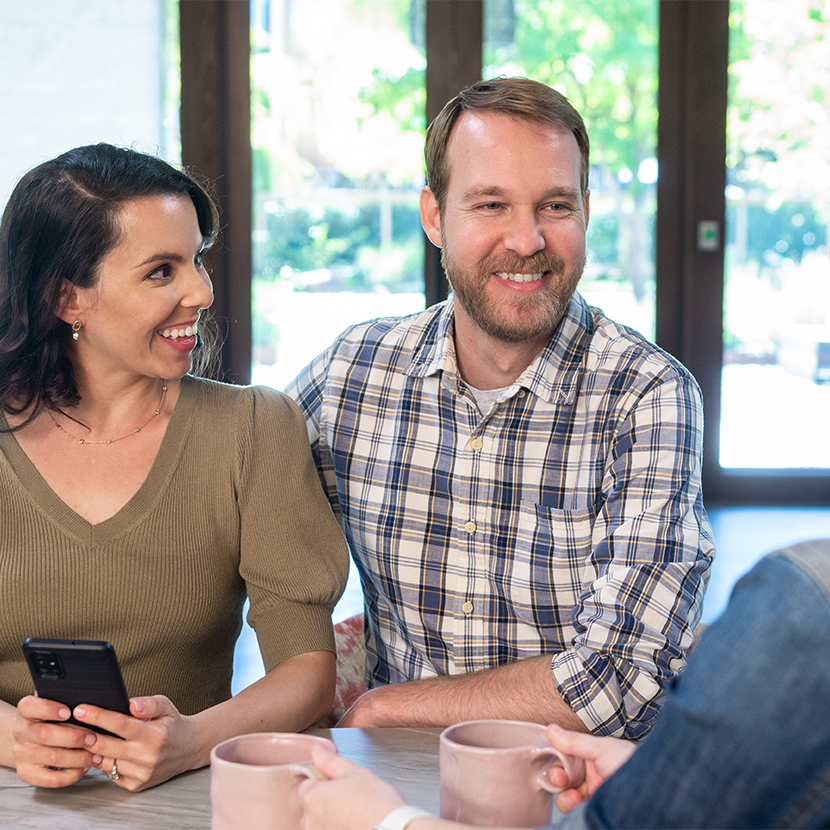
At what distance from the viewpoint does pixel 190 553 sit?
4.34 feet

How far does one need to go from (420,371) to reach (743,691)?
1121 millimetres

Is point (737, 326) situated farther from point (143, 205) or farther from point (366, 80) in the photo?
point (143, 205)

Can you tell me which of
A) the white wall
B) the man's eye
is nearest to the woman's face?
the man's eye

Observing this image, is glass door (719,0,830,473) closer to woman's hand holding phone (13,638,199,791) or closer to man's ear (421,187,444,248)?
man's ear (421,187,444,248)

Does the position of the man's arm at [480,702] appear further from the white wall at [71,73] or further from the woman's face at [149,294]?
the white wall at [71,73]

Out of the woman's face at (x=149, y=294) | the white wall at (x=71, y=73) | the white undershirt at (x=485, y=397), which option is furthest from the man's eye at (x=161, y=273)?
the white wall at (x=71, y=73)

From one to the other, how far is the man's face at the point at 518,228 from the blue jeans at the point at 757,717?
1.03 metres

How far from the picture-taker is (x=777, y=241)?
15.6 feet

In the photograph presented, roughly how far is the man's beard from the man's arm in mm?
521

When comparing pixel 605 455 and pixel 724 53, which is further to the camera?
pixel 724 53

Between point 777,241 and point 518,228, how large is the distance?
3.57 metres

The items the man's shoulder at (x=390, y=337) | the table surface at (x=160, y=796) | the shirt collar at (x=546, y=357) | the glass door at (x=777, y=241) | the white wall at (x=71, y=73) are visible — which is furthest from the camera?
the glass door at (x=777, y=241)

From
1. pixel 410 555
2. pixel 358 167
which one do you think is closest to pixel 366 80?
pixel 358 167

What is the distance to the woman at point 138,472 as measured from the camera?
129 centimetres
